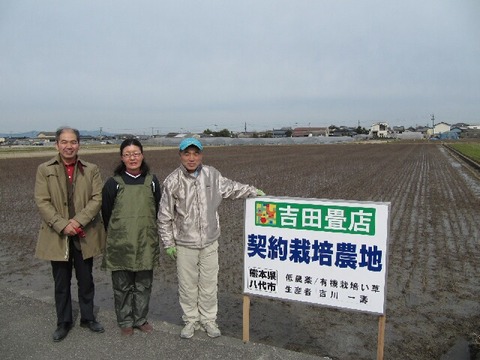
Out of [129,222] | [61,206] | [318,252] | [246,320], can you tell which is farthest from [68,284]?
[318,252]

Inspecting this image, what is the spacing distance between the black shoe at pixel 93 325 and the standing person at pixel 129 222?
186mm

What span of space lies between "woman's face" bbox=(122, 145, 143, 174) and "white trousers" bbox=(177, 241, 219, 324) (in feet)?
2.55

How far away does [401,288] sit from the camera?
539 cm

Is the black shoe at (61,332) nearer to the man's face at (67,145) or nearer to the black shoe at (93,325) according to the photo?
the black shoe at (93,325)

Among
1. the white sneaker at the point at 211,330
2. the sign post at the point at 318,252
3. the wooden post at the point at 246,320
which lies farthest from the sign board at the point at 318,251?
the white sneaker at the point at 211,330

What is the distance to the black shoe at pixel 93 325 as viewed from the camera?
3629mm

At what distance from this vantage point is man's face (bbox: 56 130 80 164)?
3.41 metres

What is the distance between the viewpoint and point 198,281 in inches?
141

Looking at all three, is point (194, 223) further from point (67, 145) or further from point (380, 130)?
point (380, 130)

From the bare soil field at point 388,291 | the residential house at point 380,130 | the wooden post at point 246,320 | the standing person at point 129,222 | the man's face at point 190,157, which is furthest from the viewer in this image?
the residential house at point 380,130

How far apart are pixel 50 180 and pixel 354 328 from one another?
333 centimetres

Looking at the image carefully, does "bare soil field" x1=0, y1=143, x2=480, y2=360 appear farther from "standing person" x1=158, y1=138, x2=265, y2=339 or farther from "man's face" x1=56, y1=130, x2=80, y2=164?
"standing person" x1=158, y1=138, x2=265, y2=339

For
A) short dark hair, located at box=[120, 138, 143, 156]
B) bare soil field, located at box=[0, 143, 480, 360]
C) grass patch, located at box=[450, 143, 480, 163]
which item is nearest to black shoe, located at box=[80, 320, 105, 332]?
bare soil field, located at box=[0, 143, 480, 360]

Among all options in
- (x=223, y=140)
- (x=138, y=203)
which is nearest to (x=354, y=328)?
(x=138, y=203)
